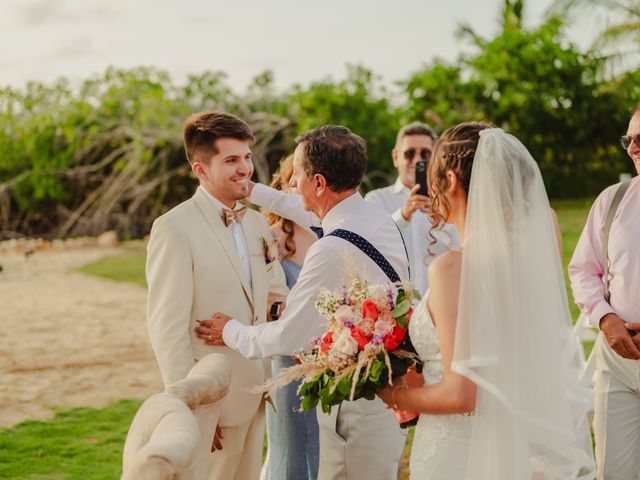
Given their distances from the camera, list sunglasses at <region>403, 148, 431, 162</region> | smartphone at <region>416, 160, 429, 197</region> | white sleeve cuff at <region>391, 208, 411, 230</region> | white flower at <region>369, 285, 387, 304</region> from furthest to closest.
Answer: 1. sunglasses at <region>403, 148, 431, 162</region>
2. white sleeve cuff at <region>391, 208, 411, 230</region>
3. smartphone at <region>416, 160, 429, 197</region>
4. white flower at <region>369, 285, 387, 304</region>

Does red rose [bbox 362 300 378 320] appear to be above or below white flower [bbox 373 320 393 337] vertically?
above

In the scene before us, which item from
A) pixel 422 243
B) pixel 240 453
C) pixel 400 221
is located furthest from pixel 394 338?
pixel 422 243

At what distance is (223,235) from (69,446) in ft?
11.3

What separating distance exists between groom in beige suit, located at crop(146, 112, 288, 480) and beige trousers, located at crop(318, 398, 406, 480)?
473 mm

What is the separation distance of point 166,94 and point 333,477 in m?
20.2

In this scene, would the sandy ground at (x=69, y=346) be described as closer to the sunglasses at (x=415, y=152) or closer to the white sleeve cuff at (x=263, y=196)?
the sunglasses at (x=415, y=152)

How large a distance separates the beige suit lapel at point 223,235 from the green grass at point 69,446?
8.64 ft

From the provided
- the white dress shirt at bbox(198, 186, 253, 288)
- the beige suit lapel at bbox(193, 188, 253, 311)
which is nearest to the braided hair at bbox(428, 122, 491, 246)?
the beige suit lapel at bbox(193, 188, 253, 311)

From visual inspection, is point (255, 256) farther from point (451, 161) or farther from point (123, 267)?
point (123, 267)

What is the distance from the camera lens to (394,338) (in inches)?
104

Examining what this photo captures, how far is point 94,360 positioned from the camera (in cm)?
945

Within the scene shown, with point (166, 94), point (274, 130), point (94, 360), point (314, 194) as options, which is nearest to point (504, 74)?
point (274, 130)

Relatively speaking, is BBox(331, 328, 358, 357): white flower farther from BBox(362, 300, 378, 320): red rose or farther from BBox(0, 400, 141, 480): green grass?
BBox(0, 400, 141, 480): green grass

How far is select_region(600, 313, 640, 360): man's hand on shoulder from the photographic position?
3479mm
